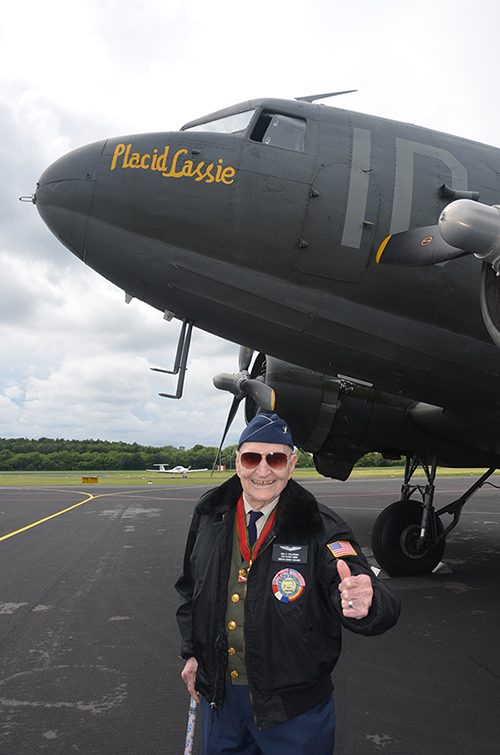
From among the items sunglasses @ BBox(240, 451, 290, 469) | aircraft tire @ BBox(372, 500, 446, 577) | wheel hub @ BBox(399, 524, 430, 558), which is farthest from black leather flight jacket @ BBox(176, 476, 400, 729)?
wheel hub @ BBox(399, 524, 430, 558)

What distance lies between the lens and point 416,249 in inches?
185

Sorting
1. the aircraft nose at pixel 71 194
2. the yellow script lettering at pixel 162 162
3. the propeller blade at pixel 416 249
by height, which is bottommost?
the propeller blade at pixel 416 249

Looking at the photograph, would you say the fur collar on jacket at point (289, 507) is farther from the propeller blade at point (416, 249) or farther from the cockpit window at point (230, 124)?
the cockpit window at point (230, 124)

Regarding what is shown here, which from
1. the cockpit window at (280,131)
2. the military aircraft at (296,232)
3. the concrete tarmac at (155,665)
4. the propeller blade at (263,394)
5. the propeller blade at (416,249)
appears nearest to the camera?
the concrete tarmac at (155,665)

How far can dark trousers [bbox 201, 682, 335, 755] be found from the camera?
2.05 meters

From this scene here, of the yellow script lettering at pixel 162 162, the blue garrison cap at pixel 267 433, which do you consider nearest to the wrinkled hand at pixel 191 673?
the blue garrison cap at pixel 267 433

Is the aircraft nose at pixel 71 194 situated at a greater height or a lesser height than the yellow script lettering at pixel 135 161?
lesser

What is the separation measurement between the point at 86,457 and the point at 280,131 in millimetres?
82421

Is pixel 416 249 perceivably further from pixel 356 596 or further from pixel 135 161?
pixel 356 596

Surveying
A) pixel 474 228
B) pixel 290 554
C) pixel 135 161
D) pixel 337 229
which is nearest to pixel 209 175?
pixel 135 161

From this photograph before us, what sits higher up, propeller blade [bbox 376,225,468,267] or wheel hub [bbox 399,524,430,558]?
propeller blade [bbox 376,225,468,267]

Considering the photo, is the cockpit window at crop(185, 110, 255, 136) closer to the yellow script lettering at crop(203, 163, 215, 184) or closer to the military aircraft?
the military aircraft

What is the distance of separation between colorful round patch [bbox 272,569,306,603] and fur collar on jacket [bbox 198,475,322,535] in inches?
6.9

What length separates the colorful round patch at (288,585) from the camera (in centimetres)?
214
